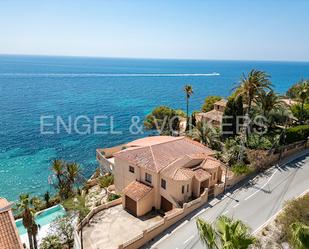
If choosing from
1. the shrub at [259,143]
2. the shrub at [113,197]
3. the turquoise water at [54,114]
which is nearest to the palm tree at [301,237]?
the shrub at [113,197]

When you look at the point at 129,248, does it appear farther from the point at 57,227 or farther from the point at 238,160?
the point at 238,160

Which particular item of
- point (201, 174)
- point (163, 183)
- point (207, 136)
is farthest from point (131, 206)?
point (207, 136)

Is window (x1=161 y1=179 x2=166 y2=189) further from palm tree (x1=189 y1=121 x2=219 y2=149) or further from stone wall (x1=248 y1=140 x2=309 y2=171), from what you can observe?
palm tree (x1=189 y1=121 x2=219 y2=149)

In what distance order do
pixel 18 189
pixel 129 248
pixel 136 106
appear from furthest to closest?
pixel 136 106
pixel 18 189
pixel 129 248

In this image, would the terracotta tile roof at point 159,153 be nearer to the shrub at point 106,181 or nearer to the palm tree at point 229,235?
the shrub at point 106,181

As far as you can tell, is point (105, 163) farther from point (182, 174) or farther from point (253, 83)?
point (253, 83)

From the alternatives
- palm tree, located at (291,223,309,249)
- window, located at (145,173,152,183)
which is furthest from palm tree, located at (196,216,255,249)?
window, located at (145,173,152,183)

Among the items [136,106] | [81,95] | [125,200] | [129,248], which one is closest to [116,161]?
[125,200]
